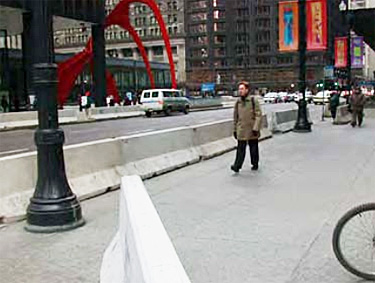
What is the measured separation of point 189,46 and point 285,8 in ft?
415

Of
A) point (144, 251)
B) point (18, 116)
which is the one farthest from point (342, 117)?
point (144, 251)

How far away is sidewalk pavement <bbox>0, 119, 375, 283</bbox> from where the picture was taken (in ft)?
18.5

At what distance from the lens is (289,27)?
23359mm

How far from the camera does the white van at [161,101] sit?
42000 mm

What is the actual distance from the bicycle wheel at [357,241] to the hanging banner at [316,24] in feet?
65.0

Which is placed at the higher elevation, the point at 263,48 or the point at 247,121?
the point at 263,48

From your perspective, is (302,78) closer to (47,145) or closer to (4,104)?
(47,145)

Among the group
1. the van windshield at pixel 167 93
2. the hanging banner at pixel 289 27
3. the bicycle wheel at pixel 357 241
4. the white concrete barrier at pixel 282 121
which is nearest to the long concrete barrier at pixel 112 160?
the bicycle wheel at pixel 357 241

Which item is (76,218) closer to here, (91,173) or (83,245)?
(83,245)

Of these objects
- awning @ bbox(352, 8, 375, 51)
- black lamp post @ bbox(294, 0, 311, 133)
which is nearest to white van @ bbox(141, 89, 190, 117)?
awning @ bbox(352, 8, 375, 51)

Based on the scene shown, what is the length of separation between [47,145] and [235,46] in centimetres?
14215

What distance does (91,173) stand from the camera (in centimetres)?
995

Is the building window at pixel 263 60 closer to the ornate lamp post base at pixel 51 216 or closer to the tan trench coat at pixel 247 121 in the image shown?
the tan trench coat at pixel 247 121

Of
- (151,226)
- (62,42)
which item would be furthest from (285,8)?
(62,42)
